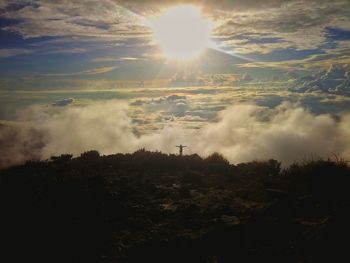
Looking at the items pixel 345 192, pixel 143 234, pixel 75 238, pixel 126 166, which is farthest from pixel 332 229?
pixel 126 166

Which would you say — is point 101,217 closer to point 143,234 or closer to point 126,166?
point 143,234

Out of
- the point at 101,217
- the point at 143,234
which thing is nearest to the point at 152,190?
the point at 101,217

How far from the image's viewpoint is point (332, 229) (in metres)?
8.49

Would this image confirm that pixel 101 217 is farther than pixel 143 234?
Yes

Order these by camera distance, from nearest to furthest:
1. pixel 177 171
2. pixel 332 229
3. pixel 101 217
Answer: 1. pixel 332 229
2. pixel 101 217
3. pixel 177 171

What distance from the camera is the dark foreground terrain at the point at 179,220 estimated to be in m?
8.63

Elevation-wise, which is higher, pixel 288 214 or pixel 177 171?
pixel 288 214

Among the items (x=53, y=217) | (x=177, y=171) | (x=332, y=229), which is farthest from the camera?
(x=177, y=171)

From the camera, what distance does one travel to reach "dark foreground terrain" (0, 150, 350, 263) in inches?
340

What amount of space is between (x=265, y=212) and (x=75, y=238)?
16.6ft

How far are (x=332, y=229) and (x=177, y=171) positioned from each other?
13254mm

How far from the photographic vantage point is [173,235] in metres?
9.84

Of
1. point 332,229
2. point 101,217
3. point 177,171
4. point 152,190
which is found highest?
point 332,229

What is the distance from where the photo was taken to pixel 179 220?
11203mm
